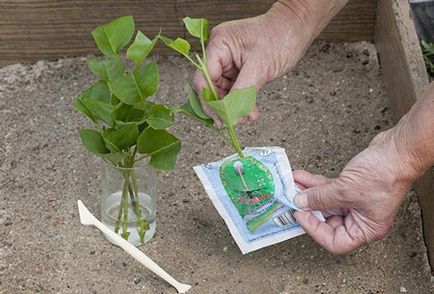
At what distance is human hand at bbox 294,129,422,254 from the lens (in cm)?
169

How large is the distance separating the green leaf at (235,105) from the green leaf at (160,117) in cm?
8

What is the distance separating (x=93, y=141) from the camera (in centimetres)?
177

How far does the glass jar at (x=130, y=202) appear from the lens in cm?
189

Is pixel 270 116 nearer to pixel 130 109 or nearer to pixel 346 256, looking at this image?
pixel 346 256

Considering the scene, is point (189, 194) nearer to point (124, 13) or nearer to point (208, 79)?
point (208, 79)

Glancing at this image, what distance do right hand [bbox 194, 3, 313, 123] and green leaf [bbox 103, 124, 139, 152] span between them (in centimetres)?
16

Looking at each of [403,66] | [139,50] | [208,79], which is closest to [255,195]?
[208,79]

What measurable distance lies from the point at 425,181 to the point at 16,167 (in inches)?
33.7

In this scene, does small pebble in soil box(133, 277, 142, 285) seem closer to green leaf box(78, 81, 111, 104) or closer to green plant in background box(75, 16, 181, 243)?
green plant in background box(75, 16, 181, 243)

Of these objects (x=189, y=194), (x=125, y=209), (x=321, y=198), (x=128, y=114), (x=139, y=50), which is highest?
(x=139, y=50)

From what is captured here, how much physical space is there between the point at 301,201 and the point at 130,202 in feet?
1.09

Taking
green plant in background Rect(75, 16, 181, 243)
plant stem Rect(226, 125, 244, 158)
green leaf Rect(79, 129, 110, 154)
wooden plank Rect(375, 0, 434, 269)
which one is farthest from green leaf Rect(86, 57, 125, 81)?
wooden plank Rect(375, 0, 434, 269)

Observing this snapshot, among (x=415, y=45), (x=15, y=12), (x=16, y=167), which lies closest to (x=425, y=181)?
(x=415, y=45)

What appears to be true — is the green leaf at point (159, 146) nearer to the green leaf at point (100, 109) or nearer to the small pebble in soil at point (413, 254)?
the green leaf at point (100, 109)
